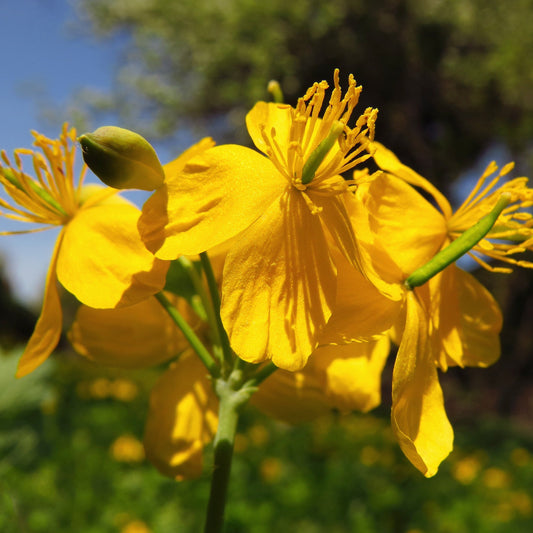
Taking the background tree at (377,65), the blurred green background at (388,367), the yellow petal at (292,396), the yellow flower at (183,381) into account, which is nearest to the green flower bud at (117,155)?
the yellow flower at (183,381)

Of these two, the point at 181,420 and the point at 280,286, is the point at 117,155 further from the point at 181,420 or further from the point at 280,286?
the point at 181,420

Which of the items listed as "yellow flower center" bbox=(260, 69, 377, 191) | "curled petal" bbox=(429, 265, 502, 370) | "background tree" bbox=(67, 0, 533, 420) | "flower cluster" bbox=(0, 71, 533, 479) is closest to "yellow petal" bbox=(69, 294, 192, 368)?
"flower cluster" bbox=(0, 71, 533, 479)

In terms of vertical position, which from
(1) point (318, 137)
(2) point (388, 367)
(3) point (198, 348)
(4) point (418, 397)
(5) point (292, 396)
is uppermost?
(1) point (318, 137)

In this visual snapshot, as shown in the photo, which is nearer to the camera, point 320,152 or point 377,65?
point 320,152

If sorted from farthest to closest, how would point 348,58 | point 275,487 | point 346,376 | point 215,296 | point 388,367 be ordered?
point 388,367 < point 348,58 < point 275,487 < point 346,376 < point 215,296

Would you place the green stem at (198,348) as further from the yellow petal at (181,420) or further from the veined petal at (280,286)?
the yellow petal at (181,420)

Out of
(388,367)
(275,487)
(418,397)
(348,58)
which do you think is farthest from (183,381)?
(388,367)

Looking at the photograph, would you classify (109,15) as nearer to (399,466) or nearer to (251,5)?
(251,5)
